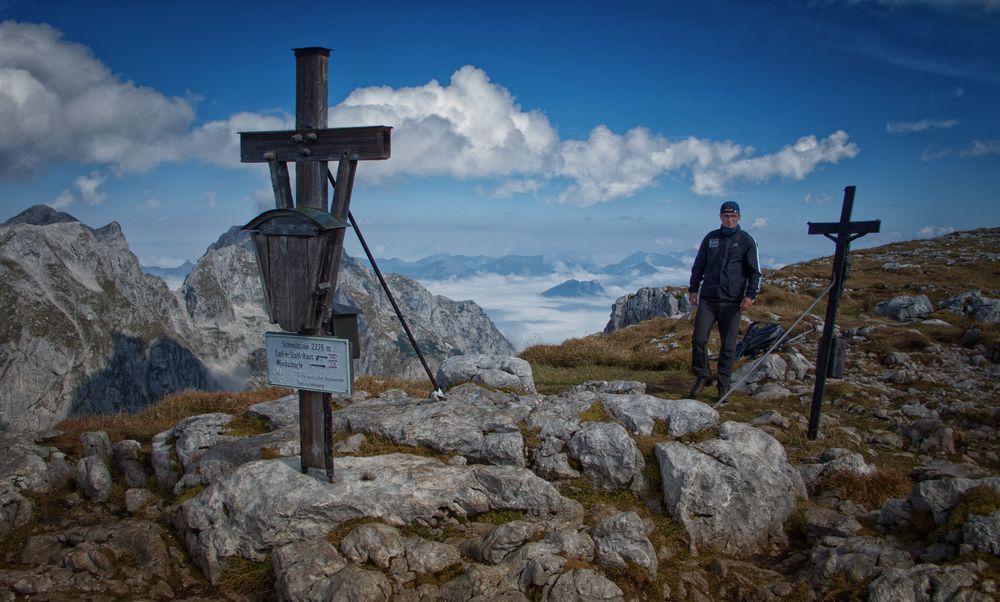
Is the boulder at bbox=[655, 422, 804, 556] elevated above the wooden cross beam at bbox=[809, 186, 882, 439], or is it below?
below

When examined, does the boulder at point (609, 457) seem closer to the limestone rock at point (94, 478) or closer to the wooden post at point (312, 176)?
the wooden post at point (312, 176)

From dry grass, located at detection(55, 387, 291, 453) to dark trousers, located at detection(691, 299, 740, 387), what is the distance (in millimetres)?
9896

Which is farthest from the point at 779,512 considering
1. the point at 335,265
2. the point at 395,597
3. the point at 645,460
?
the point at 335,265

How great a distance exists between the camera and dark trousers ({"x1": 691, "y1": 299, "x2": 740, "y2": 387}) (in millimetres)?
12062

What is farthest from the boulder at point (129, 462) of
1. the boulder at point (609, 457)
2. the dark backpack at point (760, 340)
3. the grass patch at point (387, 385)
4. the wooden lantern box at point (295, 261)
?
the dark backpack at point (760, 340)

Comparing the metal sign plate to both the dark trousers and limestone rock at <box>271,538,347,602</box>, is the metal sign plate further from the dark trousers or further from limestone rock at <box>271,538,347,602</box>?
the dark trousers

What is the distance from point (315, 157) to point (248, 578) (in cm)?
534

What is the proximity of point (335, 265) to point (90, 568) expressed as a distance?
4.72 m

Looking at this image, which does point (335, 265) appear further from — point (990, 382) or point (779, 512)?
point (990, 382)

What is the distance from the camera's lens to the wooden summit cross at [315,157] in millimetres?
7246

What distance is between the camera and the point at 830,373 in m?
11.2

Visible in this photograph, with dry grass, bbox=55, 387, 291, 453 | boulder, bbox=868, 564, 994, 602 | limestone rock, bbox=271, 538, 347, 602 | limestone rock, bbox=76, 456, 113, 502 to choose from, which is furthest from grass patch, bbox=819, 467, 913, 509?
limestone rock, bbox=76, 456, 113, 502

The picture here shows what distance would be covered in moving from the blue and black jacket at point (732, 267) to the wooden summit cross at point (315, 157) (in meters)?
7.56

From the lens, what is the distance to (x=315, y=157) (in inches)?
294
